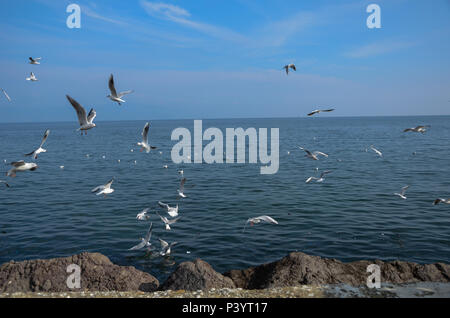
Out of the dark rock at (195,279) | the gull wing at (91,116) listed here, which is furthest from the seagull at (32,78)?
the dark rock at (195,279)

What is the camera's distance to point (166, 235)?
16.4m

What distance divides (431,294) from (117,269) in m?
8.89

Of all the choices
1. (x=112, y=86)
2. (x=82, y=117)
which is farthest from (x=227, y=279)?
(x=112, y=86)

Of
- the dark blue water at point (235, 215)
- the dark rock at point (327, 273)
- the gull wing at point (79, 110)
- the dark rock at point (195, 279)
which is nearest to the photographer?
the dark rock at point (195, 279)

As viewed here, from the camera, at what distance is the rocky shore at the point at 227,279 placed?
9.04 m

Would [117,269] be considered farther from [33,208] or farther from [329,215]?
[33,208]

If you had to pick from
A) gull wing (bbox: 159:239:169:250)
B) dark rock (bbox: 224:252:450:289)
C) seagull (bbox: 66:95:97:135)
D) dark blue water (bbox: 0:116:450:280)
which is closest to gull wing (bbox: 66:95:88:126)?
seagull (bbox: 66:95:97:135)

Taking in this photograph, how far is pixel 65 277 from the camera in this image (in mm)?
10297

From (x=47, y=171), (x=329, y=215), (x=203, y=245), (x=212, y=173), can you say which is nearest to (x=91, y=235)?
(x=203, y=245)

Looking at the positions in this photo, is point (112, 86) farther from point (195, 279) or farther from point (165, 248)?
point (195, 279)

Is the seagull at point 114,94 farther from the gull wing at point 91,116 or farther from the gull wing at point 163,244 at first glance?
the gull wing at point 163,244

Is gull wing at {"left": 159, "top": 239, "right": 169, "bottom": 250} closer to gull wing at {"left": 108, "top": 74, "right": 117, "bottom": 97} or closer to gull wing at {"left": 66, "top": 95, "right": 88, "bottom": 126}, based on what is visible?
gull wing at {"left": 66, "top": 95, "right": 88, "bottom": 126}

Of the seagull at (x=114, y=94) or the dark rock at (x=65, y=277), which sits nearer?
the dark rock at (x=65, y=277)

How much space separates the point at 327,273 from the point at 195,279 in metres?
3.89
